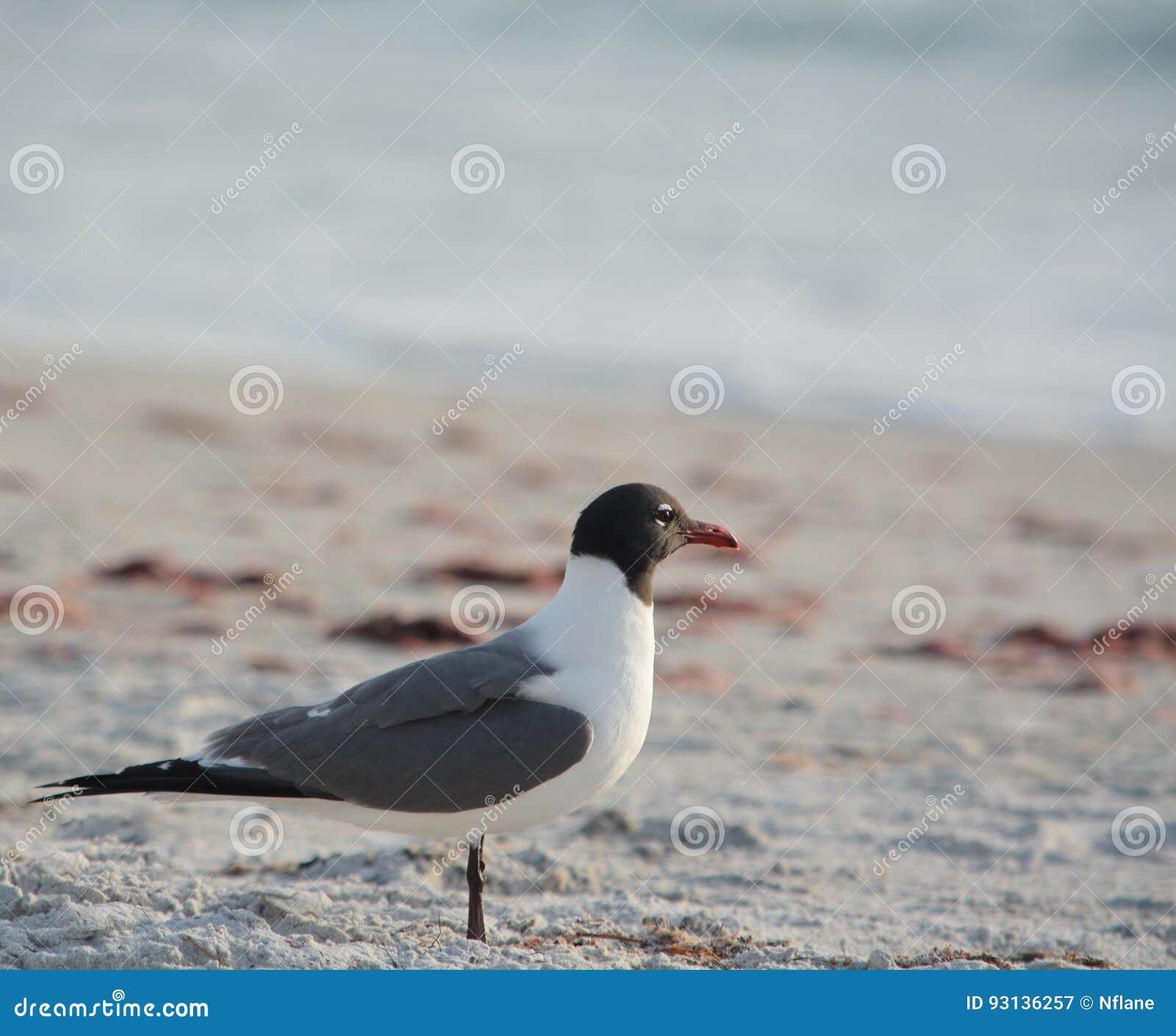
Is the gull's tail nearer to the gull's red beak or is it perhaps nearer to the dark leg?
the dark leg

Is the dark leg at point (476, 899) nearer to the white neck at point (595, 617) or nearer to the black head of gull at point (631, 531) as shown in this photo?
the white neck at point (595, 617)

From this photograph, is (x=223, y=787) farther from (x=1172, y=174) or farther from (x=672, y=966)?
(x=1172, y=174)

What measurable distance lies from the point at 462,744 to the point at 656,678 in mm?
4282

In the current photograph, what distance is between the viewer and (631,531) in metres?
5.69

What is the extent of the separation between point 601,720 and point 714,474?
1023 cm

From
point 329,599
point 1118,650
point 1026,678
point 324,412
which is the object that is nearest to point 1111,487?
point 1118,650

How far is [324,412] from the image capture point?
54.7 ft

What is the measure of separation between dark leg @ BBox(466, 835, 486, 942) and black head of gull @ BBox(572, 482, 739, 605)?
1236mm

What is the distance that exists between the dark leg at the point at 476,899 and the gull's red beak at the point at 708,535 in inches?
65.0

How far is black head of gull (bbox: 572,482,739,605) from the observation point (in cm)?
566

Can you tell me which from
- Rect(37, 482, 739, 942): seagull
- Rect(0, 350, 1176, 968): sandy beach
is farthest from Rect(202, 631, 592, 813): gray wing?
Rect(0, 350, 1176, 968): sandy beach

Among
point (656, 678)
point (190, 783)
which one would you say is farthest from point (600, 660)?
point (656, 678)

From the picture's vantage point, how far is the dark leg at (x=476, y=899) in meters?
5.09

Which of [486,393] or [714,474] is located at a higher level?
[486,393]
